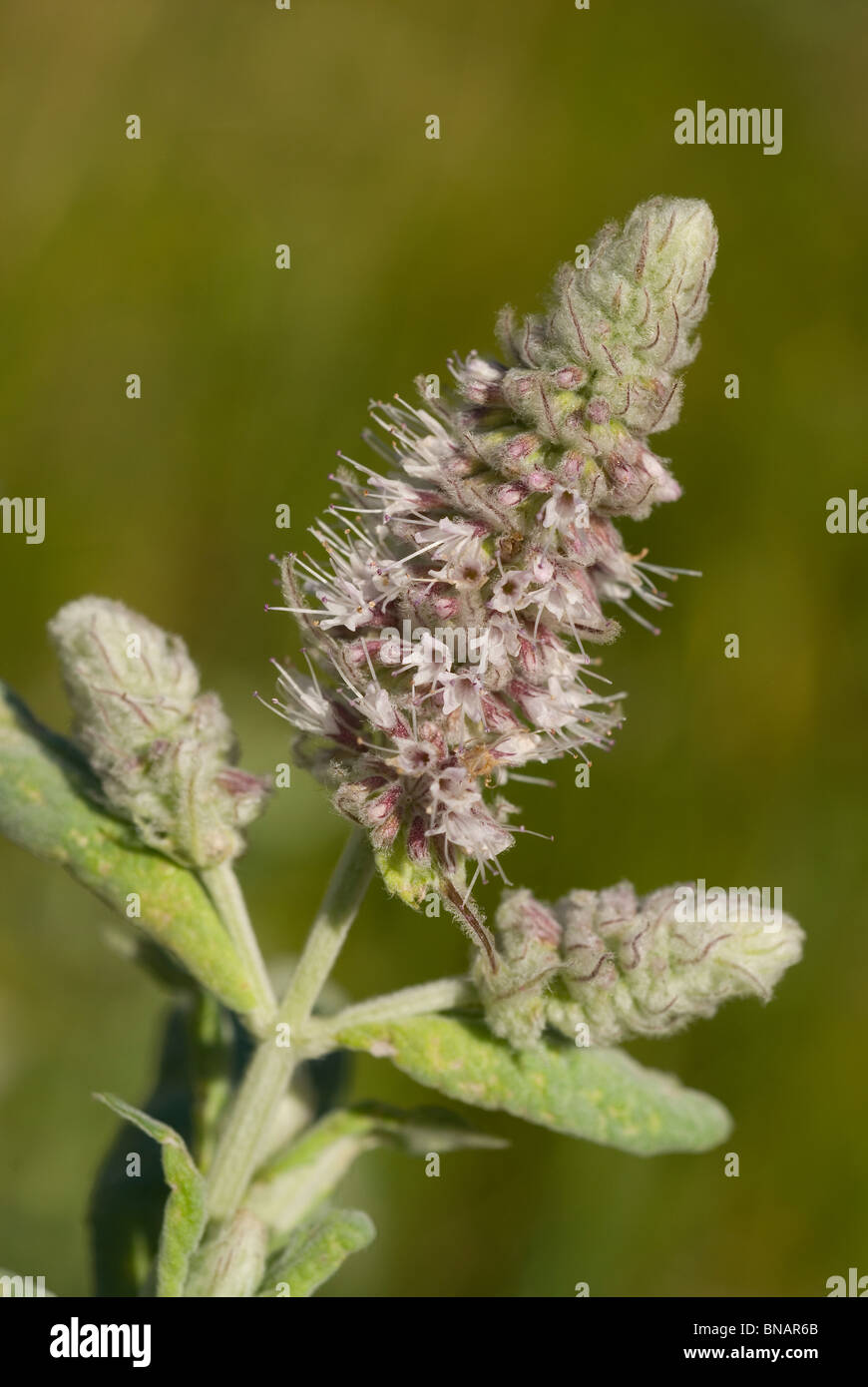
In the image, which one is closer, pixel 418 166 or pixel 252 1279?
pixel 252 1279

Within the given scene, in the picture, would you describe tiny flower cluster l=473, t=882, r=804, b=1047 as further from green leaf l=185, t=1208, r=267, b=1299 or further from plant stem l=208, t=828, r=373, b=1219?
green leaf l=185, t=1208, r=267, b=1299

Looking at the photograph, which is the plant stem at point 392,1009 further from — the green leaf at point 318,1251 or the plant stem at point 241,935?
the green leaf at point 318,1251

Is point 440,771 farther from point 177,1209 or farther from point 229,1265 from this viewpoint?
point 229,1265

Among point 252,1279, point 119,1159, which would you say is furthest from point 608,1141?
point 119,1159

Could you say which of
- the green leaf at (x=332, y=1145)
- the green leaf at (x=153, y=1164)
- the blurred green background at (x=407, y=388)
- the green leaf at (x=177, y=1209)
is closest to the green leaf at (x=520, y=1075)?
the green leaf at (x=332, y=1145)

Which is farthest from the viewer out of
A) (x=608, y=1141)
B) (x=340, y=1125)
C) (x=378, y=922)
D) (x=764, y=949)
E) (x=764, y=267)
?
(x=764, y=267)

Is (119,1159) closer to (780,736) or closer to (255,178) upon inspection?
(780,736)

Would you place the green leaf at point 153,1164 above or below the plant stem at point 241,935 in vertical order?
below
